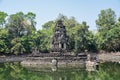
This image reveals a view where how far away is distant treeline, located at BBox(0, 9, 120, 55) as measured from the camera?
60356mm

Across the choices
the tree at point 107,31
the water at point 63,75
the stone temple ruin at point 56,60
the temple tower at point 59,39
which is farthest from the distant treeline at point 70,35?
the water at point 63,75

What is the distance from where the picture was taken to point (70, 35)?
62.5 m

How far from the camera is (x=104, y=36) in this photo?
209 ft

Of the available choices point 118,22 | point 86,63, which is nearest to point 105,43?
point 118,22

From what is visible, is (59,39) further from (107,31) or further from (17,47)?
(107,31)

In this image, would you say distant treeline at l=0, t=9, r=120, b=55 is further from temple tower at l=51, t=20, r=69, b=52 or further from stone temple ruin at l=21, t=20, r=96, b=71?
stone temple ruin at l=21, t=20, r=96, b=71

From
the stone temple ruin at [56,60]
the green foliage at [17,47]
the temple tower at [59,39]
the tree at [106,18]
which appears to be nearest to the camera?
the stone temple ruin at [56,60]

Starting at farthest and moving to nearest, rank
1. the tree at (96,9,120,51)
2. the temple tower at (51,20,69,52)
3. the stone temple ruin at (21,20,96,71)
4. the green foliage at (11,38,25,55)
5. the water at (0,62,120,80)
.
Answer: the tree at (96,9,120,51)
the green foliage at (11,38,25,55)
the temple tower at (51,20,69,52)
the stone temple ruin at (21,20,96,71)
the water at (0,62,120,80)

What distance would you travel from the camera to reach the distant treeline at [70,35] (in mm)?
60356

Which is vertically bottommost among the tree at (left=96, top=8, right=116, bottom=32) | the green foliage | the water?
the water

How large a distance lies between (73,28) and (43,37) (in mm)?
7177

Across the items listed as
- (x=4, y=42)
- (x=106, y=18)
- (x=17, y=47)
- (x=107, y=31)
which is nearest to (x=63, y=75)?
(x=17, y=47)

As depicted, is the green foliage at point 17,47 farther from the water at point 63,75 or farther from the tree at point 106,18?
the water at point 63,75

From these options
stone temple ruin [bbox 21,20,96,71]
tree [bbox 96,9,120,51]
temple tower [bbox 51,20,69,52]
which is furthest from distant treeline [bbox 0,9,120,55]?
stone temple ruin [bbox 21,20,96,71]
